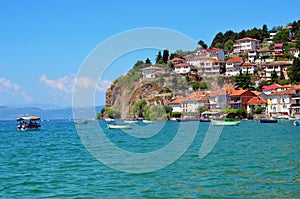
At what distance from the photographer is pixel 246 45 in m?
105

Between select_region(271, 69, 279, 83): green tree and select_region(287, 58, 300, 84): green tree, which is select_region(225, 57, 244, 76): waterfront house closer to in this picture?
select_region(271, 69, 279, 83): green tree

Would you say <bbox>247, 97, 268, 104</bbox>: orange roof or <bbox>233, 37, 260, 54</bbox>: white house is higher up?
<bbox>233, 37, 260, 54</bbox>: white house

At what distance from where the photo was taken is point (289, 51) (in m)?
96.8

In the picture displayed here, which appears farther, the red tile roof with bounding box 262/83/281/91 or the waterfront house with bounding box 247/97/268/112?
the red tile roof with bounding box 262/83/281/91

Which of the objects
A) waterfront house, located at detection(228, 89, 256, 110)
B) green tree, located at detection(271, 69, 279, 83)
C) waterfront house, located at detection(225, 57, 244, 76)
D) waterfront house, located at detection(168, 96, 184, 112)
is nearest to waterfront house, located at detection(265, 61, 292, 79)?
green tree, located at detection(271, 69, 279, 83)

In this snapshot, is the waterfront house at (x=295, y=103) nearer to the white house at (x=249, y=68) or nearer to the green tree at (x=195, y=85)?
the green tree at (x=195, y=85)

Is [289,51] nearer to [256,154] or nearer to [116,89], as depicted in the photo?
[116,89]

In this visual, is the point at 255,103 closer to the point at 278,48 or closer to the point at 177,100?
the point at 177,100

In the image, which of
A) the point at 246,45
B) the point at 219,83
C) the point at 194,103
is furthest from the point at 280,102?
the point at 246,45

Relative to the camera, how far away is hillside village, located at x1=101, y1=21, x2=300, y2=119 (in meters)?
75.7

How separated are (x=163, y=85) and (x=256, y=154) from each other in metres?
64.6

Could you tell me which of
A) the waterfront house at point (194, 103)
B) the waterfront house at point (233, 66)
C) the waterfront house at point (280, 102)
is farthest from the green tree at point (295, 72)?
the waterfront house at point (194, 103)

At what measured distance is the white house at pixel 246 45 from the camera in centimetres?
10450

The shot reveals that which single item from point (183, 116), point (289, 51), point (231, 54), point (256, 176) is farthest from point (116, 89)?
point (256, 176)
